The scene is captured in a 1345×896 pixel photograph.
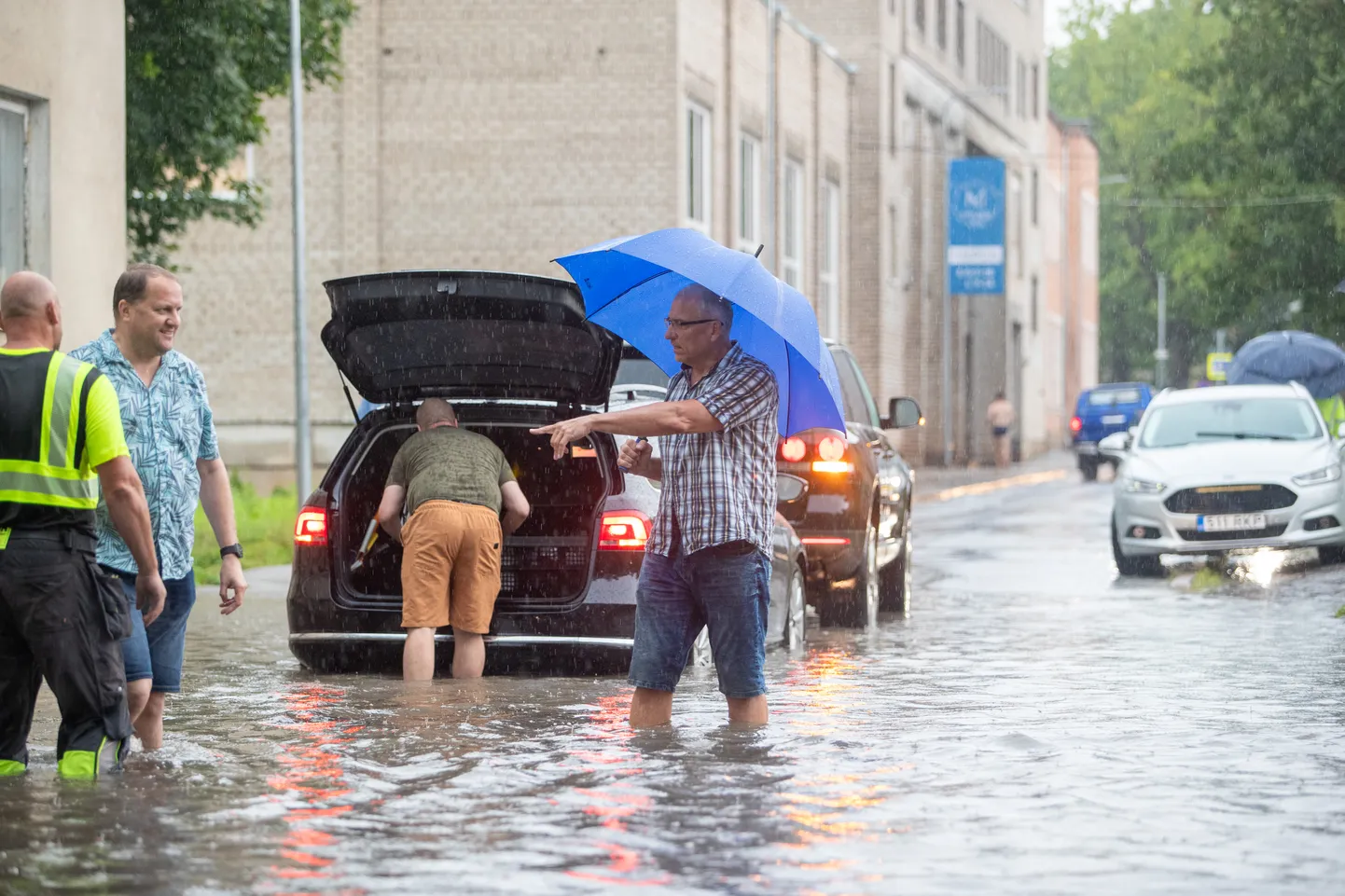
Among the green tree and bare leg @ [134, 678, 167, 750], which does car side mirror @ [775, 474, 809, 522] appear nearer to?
bare leg @ [134, 678, 167, 750]

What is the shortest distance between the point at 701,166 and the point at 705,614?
2625 centimetres

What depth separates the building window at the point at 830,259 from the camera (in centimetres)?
4331

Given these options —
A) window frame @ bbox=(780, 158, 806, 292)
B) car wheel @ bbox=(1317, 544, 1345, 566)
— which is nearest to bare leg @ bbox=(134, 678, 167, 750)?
car wheel @ bbox=(1317, 544, 1345, 566)

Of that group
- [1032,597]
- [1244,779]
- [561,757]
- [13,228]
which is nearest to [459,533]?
[561,757]

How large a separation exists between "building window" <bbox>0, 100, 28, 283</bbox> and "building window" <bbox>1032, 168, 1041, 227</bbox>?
55.4 metres

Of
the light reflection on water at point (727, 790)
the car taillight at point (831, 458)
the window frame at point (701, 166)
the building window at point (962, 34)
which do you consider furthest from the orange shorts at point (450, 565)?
the building window at point (962, 34)

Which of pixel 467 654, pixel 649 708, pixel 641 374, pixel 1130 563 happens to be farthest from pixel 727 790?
pixel 1130 563

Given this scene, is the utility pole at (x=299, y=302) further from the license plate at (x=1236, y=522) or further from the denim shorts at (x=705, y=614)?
the denim shorts at (x=705, y=614)

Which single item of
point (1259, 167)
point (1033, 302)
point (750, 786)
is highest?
point (1259, 167)

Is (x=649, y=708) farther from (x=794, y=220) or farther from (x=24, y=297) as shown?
(x=794, y=220)

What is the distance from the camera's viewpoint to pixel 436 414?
32.4ft

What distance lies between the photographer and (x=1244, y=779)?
7.43 meters

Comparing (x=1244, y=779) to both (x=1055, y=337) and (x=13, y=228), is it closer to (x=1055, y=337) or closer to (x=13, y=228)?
(x=13, y=228)

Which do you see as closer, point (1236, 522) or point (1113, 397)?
point (1236, 522)
